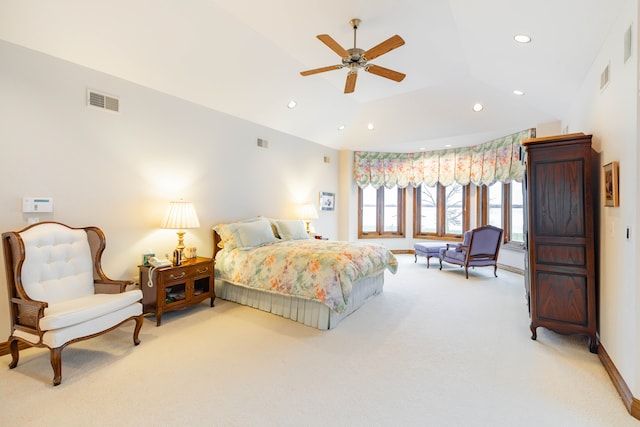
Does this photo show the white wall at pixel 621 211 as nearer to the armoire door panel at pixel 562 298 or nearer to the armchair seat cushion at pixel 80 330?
the armoire door panel at pixel 562 298

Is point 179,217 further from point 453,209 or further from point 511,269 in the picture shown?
point 453,209

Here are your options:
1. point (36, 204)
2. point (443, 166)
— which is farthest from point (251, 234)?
point (443, 166)

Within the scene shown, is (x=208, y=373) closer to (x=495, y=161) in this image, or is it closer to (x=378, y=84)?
(x=378, y=84)

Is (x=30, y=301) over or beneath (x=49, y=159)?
beneath

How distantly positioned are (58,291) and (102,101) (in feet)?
6.68

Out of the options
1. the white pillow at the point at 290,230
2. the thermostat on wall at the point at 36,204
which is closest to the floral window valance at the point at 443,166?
the white pillow at the point at 290,230

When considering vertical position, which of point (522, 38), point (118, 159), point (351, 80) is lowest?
point (118, 159)

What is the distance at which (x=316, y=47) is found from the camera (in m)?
4.00

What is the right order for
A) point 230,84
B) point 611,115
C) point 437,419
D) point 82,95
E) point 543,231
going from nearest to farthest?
point 437,419 → point 611,115 → point 543,231 → point 82,95 → point 230,84

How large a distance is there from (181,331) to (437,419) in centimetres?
259

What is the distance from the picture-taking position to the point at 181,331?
326 centimetres

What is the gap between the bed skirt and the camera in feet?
11.2

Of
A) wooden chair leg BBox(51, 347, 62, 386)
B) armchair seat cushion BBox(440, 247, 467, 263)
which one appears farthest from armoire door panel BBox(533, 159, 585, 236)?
wooden chair leg BBox(51, 347, 62, 386)

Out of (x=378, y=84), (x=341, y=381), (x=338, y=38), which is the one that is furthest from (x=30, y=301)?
(x=378, y=84)
